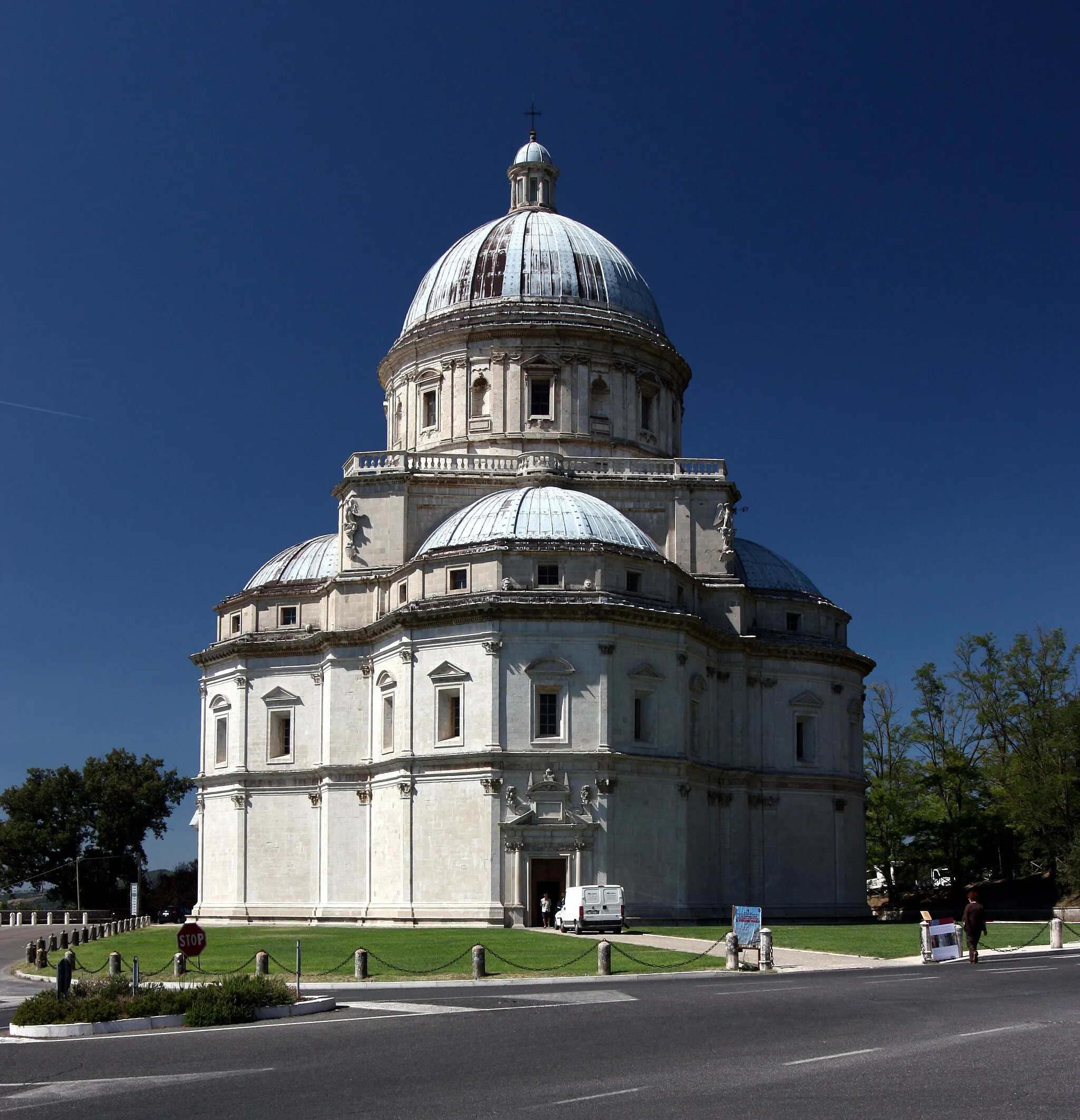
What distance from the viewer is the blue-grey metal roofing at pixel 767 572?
252ft

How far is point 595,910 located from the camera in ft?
180

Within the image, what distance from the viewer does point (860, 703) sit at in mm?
79062

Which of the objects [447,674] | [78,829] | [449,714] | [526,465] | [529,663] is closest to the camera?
[529,663]

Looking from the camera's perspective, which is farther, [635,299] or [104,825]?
[104,825]

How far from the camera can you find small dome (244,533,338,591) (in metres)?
75.1

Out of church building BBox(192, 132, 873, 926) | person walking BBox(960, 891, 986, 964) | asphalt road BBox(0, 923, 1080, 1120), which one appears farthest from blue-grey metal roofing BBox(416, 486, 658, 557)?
asphalt road BBox(0, 923, 1080, 1120)

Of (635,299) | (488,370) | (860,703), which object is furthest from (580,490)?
(860,703)

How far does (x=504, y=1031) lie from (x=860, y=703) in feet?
183

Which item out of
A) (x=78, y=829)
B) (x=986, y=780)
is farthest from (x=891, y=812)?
(x=78, y=829)

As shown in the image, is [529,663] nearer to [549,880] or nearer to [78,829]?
[549,880]

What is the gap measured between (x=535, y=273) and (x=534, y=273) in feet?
0.12

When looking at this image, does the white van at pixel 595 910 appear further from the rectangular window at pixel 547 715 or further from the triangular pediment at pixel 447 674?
the triangular pediment at pixel 447 674

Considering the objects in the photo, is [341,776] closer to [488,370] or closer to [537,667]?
[537,667]

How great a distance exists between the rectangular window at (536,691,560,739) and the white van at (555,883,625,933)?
817cm
